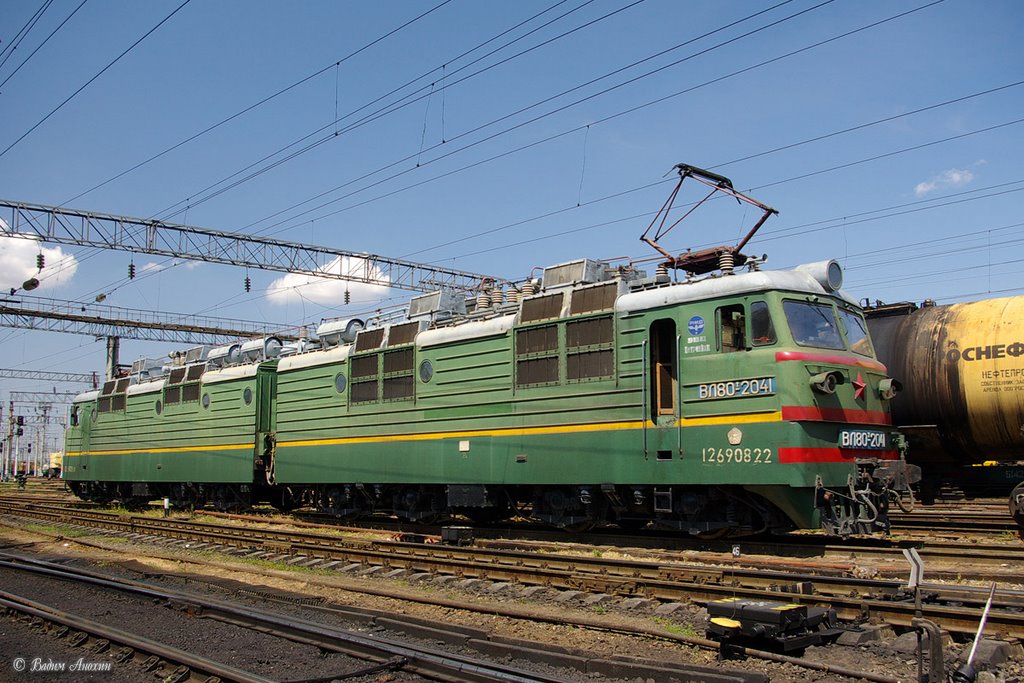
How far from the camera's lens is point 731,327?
40.8ft

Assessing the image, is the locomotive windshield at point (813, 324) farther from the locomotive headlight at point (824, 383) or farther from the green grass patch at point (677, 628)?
the green grass patch at point (677, 628)

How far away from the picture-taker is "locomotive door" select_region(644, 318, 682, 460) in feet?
41.8

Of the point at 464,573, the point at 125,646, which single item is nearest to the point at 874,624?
the point at 464,573

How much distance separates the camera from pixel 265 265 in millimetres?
33594

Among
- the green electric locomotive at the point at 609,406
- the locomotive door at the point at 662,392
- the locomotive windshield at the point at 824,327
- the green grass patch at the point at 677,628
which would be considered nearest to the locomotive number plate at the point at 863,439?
the green electric locomotive at the point at 609,406

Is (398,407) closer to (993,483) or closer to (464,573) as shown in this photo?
(464,573)

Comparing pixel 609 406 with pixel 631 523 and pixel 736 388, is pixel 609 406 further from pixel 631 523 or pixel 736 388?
pixel 631 523

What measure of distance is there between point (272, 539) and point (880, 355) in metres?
12.8

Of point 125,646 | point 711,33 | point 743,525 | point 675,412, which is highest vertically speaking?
point 711,33

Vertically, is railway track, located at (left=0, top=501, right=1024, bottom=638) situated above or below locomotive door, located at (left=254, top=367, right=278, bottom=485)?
below

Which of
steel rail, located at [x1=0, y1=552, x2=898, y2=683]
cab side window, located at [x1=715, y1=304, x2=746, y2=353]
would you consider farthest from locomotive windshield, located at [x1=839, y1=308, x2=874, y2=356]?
steel rail, located at [x1=0, y1=552, x2=898, y2=683]

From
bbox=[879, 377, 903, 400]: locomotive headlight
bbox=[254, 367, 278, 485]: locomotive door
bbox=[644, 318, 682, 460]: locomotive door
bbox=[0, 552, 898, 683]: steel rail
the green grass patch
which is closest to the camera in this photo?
bbox=[0, 552, 898, 683]: steel rail

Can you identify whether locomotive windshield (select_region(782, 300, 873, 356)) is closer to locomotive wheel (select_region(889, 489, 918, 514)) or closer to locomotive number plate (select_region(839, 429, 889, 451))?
locomotive number plate (select_region(839, 429, 889, 451))

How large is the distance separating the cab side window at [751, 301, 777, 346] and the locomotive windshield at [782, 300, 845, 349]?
27 centimetres
